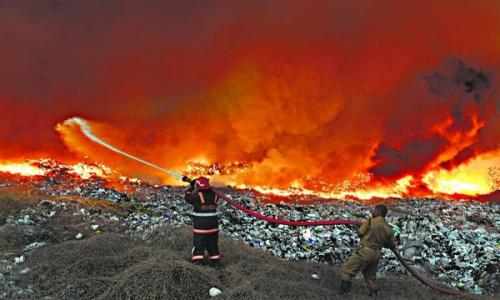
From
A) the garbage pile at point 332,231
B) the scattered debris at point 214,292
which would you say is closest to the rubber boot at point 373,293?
the garbage pile at point 332,231

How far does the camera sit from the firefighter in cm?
807

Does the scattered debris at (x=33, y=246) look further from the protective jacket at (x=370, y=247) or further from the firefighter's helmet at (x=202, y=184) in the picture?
the protective jacket at (x=370, y=247)

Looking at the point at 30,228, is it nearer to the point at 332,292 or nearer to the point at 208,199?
the point at 208,199

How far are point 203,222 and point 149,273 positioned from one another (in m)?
1.73

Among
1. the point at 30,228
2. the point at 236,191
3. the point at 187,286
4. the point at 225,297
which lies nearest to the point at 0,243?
the point at 30,228

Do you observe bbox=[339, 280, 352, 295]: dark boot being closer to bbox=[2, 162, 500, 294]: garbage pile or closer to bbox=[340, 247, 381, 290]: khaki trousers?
bbox=[340, 247, 381, 290]: khaki trousers

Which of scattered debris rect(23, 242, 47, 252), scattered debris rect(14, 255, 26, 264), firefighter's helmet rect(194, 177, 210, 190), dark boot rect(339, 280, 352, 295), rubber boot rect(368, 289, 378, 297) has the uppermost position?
firefighter's helmet rect(194, 177, 210, 190)

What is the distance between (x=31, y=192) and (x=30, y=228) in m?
5.81

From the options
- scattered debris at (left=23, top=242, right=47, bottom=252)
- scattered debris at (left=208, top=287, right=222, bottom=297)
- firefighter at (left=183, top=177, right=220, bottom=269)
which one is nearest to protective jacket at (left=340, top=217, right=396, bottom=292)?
scattered debris at (left=208, top=287, right=222, bottom=297)

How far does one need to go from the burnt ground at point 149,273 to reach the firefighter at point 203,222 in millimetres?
374

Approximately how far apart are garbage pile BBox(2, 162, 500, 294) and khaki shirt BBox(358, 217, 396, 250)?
272 cm

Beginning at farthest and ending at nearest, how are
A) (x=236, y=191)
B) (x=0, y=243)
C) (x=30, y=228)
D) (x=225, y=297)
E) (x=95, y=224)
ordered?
(x=236, y=191) < (x=95, y=224) < (x=30, y=228) < (x=0, y=243) < (x=225, y=297)

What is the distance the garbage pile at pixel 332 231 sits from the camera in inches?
410

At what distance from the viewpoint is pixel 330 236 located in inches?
482
